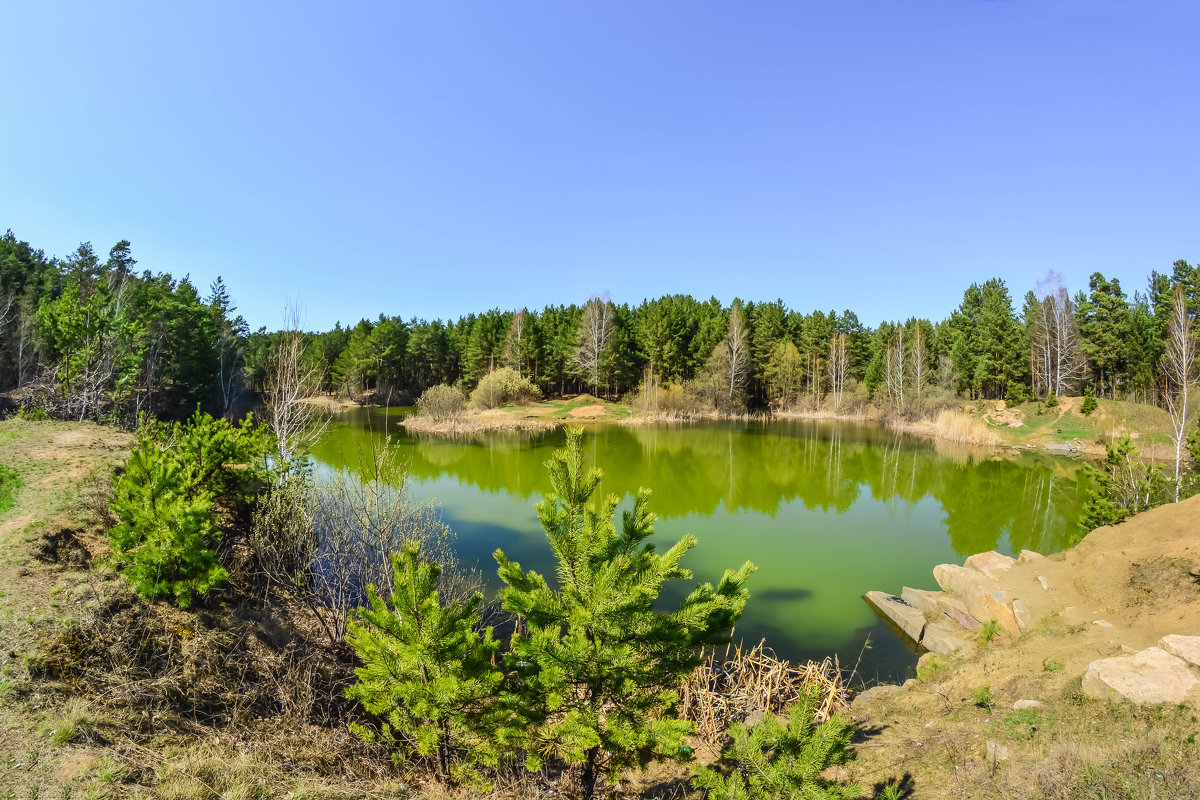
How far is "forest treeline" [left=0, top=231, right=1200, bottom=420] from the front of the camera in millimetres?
36500

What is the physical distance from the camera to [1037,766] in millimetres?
5371

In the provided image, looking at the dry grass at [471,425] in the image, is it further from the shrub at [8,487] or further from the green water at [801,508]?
the shrub at [8,487]

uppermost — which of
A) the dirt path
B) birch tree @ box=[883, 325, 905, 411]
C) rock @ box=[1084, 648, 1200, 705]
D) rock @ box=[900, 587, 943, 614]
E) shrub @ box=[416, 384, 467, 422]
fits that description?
birch tree @ box=[883, 325, 905, 411]

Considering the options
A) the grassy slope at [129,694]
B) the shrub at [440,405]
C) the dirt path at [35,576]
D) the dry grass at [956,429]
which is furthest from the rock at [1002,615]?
the shrub at [440,405]

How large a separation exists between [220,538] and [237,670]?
4.02 meters

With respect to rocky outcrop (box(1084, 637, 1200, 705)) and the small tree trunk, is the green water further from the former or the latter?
the small tree trunk

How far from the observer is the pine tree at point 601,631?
4434mm

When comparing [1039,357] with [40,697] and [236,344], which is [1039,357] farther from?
[236,344]

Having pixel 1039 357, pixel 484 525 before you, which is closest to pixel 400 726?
pixel 484 525

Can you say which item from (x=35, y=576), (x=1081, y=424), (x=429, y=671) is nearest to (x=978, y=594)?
(x=429, y=671)

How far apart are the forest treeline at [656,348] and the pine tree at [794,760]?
87.1 feet

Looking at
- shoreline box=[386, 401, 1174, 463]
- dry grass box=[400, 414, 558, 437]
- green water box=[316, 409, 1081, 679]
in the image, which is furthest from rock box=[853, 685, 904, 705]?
dry grass box=[400, 414, 558, 437]

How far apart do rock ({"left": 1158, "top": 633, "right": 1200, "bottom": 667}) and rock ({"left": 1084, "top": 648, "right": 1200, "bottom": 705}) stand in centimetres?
7

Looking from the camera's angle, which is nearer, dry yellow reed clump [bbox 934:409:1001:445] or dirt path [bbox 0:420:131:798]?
dirt path [bbox 0:420:131:798]
